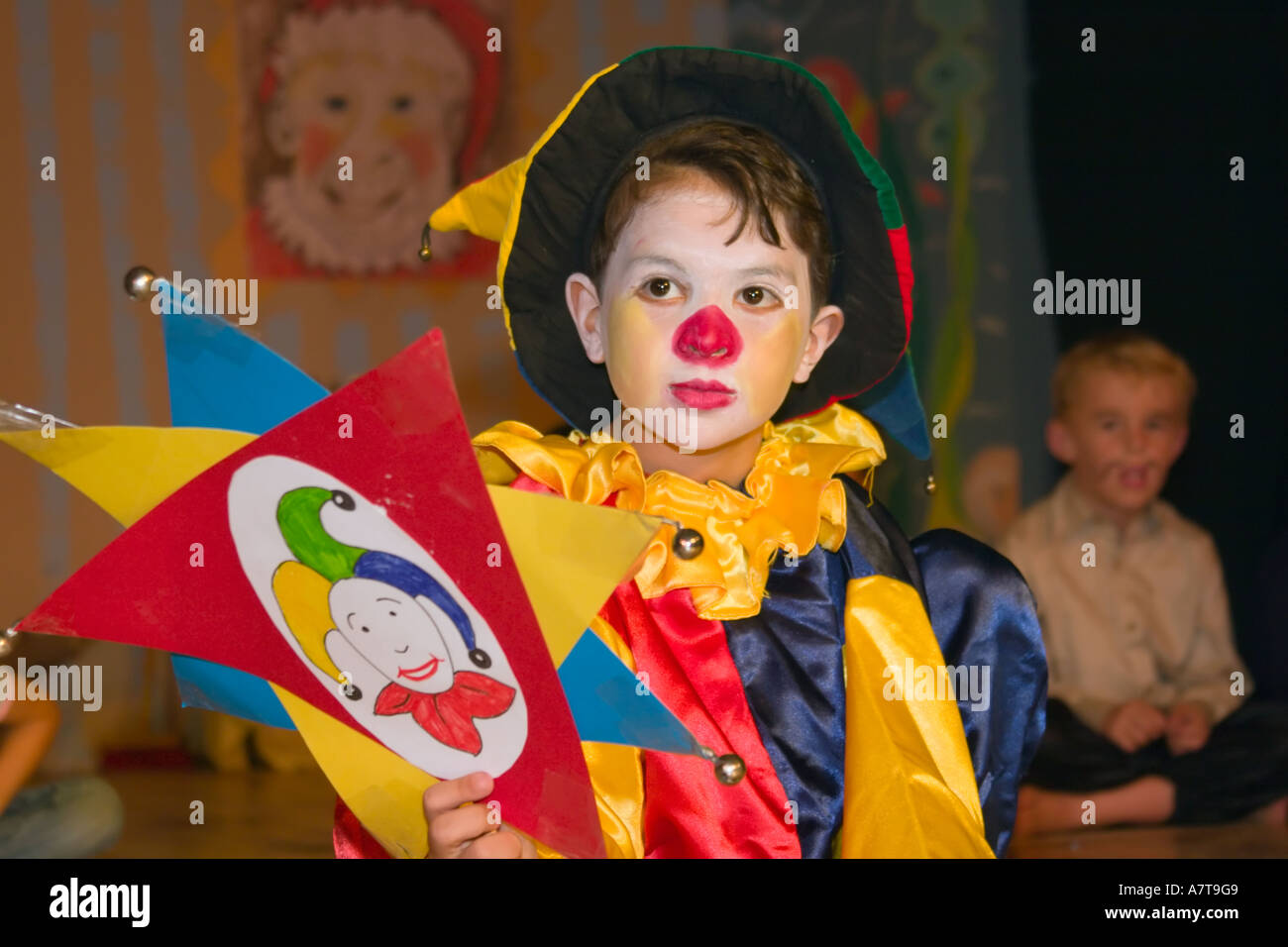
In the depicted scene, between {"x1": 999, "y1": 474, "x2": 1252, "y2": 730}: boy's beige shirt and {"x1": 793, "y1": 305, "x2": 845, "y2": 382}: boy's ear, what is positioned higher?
{"x1": 793, "y1": 305, "x2": 845, "y2": 382}: boy's ear

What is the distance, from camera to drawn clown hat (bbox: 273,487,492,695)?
888 millimetres

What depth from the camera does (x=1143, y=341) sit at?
3.19 metres

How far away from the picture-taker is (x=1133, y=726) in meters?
2.86

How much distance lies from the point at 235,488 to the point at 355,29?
2.68 metres

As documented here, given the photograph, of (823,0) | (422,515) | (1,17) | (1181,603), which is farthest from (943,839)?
(1,17)

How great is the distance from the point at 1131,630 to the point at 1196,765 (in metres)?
0.32

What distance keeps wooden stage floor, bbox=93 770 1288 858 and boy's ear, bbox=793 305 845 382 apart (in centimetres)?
163

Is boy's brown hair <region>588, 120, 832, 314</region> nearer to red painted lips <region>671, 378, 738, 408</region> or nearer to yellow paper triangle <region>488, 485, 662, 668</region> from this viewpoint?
red painted lips <region>671, 378, 738, 408</region>

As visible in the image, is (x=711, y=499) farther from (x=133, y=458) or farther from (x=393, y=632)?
(x=133, y=458)

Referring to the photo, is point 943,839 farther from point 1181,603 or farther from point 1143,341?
point 1143,341

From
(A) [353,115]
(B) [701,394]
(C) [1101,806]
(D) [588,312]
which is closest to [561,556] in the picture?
(B) [701,394]

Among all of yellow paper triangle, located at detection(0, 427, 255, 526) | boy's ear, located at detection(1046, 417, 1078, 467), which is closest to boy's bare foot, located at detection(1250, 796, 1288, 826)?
boy's ear, located at detection(1046, 417, 1078, 467)

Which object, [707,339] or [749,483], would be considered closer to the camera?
[707,339]

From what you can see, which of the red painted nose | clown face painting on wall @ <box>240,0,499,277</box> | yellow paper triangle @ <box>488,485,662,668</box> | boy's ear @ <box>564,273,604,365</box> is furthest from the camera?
clown face painting on wall @ <box>240,0,499,277</box>
